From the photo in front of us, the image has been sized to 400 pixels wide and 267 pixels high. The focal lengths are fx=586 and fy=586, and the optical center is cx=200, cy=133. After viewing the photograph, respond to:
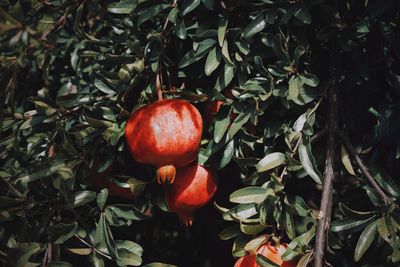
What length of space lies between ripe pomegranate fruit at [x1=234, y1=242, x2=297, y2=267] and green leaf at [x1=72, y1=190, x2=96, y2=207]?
0.98 feet

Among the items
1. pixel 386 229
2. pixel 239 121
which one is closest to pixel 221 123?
pixel 239 121

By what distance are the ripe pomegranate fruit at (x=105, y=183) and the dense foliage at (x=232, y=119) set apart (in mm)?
11

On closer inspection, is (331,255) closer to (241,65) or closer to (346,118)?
(346,118)

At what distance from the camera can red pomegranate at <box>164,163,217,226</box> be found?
112cm

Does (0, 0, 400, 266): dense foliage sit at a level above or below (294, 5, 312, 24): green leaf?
below

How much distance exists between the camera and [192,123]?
1050 millimetres

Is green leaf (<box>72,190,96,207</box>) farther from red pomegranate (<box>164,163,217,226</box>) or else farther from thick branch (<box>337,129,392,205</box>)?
thick branch (<box>337,129,392,205</box>)

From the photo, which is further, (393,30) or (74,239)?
(74,239)

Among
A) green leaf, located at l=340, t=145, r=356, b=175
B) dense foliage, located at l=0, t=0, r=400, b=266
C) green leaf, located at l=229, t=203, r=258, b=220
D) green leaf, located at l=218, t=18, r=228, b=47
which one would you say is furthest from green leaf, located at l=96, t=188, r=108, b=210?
green leaf, located at l=340, t=145, r=356, b=175

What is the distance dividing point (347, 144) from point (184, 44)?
383mm

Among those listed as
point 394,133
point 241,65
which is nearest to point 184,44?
point 241,65

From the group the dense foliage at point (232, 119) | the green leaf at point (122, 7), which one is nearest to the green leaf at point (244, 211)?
the dense foliage at point (232, 119)

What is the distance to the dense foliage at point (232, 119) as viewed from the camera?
1039 mm

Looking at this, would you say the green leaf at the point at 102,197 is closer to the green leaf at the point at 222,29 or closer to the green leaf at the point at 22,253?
the green leaf at the point at 22,253
